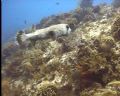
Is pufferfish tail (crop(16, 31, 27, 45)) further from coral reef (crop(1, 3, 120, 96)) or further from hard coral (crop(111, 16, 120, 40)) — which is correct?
hard coral (crop(111, 16, 120, 40))

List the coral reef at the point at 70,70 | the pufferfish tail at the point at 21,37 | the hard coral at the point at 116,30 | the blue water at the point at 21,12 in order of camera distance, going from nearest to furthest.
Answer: the coral reef at the point at 70,70
the hard coral at the point at 116,30
the pufferfish tail at the point at 21,37
the blue water at the point at 21,12

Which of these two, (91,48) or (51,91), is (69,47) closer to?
(91,48)

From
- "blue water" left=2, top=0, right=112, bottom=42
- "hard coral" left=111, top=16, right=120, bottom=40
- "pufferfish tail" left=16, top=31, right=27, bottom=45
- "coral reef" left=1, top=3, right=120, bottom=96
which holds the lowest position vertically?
"coral reef" left=1, top=3, right=120, bottom=96

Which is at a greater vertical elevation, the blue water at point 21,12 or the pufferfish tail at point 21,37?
the blue water at point 21,12

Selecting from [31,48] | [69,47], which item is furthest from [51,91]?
[31,48]

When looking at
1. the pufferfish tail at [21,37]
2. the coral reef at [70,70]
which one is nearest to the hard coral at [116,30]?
the coral reef at [70,70]

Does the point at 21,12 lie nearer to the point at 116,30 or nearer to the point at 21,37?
the point at 21,37

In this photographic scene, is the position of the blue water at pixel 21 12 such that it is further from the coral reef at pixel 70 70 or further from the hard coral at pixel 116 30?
the hard coral at pixel 116 30

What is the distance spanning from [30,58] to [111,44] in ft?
13.6

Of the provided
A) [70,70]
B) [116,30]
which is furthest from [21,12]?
[70,70]

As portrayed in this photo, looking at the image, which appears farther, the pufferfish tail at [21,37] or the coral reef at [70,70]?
the pufferfish tail at [21,37]

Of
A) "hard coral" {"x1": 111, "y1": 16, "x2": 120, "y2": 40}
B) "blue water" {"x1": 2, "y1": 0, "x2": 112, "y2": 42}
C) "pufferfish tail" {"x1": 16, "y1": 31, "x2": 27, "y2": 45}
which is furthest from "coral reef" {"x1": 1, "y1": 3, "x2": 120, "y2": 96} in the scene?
"blue water" {"x1": 2, "y1": 0, "x2": 112, "y2": 42}

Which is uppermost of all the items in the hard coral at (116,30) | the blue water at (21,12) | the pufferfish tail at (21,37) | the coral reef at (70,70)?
the blue water at (21,12)

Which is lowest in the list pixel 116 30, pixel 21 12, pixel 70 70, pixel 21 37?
pixel 70 70
